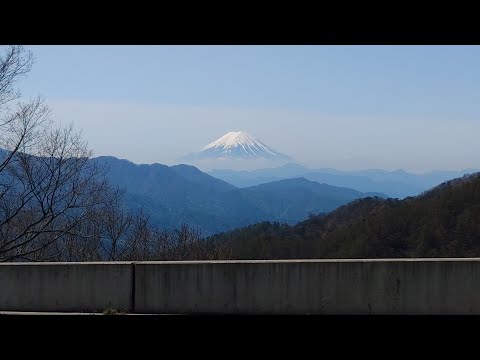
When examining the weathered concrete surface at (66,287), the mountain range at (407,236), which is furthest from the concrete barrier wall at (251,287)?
the mountain range at (407,236)

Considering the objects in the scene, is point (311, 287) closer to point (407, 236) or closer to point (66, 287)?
point (66, 287)

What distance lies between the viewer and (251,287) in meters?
8.45

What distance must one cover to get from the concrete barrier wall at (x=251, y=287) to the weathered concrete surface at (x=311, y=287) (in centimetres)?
1

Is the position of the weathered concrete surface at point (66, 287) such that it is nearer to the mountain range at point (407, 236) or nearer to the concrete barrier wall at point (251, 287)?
the concrete barrier wall at point (251, 287)

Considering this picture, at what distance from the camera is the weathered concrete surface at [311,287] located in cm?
842

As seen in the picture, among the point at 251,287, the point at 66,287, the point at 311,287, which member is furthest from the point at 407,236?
the point at 66,287

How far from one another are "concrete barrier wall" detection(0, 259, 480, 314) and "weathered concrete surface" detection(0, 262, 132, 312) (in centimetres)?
1

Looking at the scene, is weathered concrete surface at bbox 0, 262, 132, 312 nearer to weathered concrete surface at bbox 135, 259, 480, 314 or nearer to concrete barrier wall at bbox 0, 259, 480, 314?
Answer: concrete barrier wall at bbox 0, 259, 480, 314

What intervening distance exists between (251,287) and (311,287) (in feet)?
2.77

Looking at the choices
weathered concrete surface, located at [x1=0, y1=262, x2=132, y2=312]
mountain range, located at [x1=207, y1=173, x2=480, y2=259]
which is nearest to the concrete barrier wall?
weathered concrete surface, located at [x1=0, y1=262, x2=132, y2=312]
